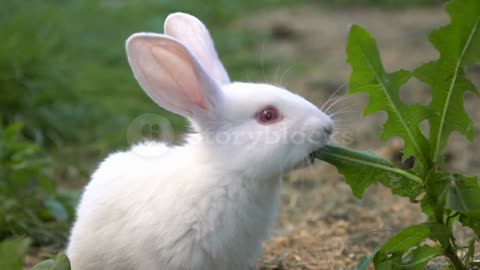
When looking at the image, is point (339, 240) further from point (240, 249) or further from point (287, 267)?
point (240, 249)

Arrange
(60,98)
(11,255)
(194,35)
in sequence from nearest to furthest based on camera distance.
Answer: (11,255), (194,35), (60,98)

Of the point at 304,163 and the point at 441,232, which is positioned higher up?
the point at 304,163

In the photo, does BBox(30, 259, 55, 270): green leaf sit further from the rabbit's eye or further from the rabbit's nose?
the rabbit's nose

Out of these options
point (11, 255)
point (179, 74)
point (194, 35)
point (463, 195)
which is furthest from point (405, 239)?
point (11, 255)

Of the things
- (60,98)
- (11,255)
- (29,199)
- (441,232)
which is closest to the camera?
(11,255)

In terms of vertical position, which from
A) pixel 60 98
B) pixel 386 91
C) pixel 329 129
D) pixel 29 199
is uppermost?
pixel 386 91

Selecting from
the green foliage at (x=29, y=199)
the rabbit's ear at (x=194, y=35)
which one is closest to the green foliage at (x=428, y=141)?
the rabbit's ear at (x=194, y=35)

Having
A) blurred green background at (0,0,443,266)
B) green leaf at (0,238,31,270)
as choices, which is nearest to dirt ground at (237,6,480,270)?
blurred green background at (0,0,443,266)

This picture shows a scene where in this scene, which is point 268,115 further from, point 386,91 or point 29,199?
point 29,199
